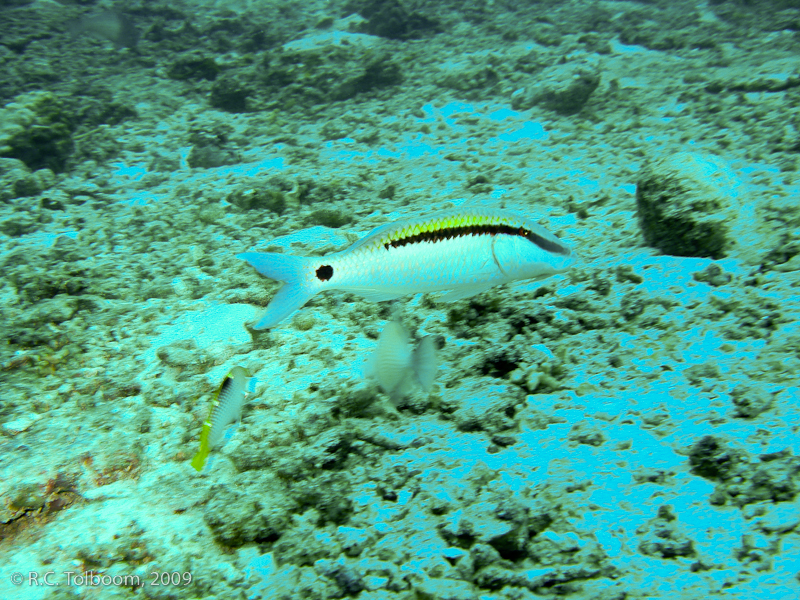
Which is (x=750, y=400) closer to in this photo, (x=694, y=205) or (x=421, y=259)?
(x=694, y=205)

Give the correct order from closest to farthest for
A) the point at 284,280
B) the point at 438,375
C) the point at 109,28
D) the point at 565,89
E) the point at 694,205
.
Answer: the point at 284,280 → the point at 438,375 → the point at 694,205 → the point at 565,89 → the point at 109,28

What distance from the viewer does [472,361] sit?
2.80 meters

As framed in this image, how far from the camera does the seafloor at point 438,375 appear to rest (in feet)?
6.05

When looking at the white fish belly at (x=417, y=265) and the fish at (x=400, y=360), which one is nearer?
the white fish belly at (x=417, y=265)

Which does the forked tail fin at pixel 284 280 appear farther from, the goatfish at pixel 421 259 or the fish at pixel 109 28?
the fish at pixel 109 28

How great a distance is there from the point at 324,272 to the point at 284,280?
7.6 inches

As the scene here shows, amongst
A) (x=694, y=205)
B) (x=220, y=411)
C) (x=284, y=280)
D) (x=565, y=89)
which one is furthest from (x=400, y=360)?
(x=565, y=89)

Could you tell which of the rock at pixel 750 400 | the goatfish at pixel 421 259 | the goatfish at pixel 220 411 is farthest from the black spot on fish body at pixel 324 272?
the rock at pixel 750 400

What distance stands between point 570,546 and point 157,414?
2386 mm

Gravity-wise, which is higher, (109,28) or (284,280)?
(109,28)

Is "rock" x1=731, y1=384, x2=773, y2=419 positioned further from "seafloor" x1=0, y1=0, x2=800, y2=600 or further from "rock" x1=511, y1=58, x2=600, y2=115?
"rock" x1=511, y1=58, x2=600, y2=115

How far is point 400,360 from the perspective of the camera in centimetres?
245

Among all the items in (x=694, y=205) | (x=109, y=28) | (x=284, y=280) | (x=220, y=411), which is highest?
(x=109, y=28)

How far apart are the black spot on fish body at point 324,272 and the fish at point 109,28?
11289 mm
